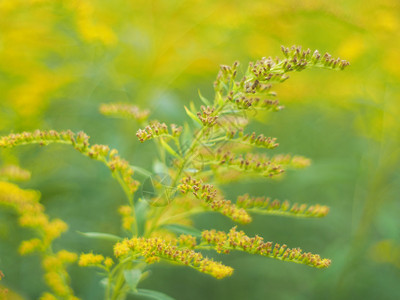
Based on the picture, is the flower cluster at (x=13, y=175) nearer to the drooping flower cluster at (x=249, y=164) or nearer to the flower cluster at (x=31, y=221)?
the flower cluster at (x=31, y=221)

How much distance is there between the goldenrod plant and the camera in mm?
1520

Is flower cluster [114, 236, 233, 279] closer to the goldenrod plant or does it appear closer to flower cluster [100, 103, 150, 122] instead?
the goldenrod plant

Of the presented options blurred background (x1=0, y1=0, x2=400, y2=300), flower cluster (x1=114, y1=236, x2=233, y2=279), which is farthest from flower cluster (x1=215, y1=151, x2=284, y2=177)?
blurred background (x1=0, y1=0, x2=400, y2=300)

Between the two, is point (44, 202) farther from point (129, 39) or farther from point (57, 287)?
point (129, 39)

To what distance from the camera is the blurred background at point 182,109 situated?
288 centimetres

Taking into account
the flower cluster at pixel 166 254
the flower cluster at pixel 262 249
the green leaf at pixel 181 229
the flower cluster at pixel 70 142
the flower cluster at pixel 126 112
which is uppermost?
the flower cluster at pixel 126 112

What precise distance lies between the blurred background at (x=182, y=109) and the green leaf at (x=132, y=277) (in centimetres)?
116

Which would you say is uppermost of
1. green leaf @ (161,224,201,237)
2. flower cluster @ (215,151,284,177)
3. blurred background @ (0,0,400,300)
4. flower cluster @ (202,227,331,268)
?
blurred background @ (0,0,400,300)

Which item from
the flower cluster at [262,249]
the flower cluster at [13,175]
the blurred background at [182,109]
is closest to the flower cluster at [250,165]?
the flower cluster at [262,249]

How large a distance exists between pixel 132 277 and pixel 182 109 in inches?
85.1

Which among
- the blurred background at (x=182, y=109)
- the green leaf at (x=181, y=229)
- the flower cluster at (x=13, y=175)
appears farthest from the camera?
the blurred background at (x=182, y=109)

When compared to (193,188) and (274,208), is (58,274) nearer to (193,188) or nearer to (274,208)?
(193,188)

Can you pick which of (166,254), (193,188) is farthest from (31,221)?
(193,188)

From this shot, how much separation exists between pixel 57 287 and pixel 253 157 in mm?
1098
